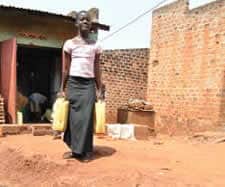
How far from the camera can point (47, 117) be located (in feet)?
40.8

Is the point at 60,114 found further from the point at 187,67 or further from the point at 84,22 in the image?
the point at 187,67

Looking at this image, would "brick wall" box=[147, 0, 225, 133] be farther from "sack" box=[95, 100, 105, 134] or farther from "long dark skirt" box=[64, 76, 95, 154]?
"long dark skirt" box=[64, 76, 95, 154]

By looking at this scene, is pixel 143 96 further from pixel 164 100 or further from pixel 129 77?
pixel 164 100

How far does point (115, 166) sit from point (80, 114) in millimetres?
872

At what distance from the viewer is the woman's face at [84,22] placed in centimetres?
551

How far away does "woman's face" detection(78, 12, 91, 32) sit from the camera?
18.1 ft

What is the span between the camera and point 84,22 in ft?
18.2

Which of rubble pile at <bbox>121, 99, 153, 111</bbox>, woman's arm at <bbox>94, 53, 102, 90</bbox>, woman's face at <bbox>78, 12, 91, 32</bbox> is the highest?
woman's face at <bbox>78, 12, 91, 32</bbox>

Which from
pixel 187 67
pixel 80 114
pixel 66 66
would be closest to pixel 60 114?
pixel 80 114

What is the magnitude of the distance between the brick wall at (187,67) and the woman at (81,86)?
7307 mm

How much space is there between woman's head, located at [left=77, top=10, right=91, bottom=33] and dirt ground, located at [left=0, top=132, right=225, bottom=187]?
163cm

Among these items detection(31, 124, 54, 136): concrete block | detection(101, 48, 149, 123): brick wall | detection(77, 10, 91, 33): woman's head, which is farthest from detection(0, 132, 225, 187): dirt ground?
detection(101, 48, 149, 123): brick wall

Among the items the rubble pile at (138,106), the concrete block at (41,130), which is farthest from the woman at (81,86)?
the rubble pile at (138,106)

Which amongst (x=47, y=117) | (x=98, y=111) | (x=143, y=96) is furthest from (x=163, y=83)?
(x=98, y=111)
